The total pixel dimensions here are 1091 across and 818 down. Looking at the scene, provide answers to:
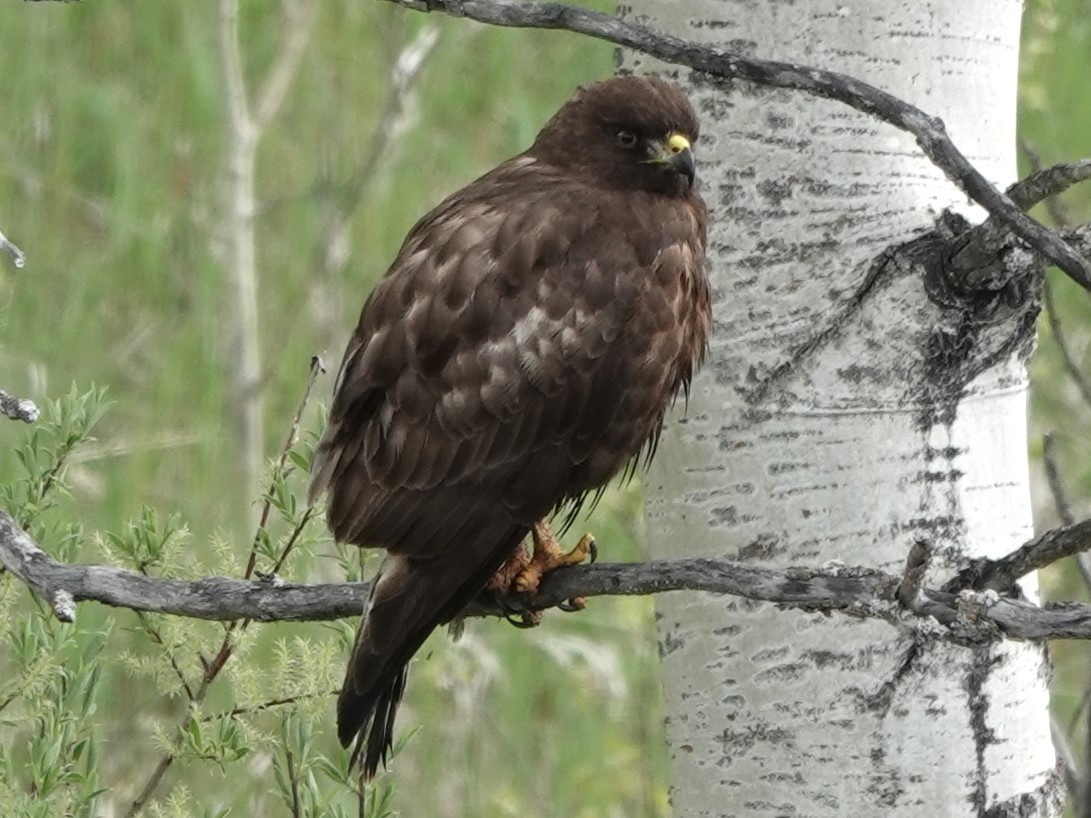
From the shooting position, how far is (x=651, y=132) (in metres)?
2.75

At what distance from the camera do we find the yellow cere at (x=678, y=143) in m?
2.67

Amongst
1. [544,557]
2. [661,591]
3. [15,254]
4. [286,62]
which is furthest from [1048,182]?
[286,62]

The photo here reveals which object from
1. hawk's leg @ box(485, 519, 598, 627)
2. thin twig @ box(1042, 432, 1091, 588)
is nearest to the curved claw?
hawk's leg @ box(485, 519, 598, 627)

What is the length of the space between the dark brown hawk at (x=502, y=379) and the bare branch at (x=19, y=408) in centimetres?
73

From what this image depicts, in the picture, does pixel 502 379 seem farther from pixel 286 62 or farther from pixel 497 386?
pixel 286 62

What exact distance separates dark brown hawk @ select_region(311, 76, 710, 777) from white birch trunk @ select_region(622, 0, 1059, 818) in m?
0.16

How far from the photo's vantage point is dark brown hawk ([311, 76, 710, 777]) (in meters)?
2.60

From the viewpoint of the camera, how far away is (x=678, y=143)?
8.79ft

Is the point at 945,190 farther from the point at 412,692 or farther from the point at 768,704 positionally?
the point at 412,692

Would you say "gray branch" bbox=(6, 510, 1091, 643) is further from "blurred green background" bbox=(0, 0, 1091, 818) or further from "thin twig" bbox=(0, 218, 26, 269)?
"blurred green background" bbox=(0, 0, 1091, 818)

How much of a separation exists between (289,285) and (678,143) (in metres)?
2.70

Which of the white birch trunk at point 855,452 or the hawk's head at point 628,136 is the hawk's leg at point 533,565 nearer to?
the white birch trunk at point 855,452

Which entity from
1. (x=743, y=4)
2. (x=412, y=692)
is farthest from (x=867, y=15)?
(x=412, y=692)

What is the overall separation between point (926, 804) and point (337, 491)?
94 centimetres
